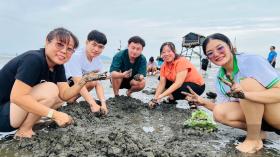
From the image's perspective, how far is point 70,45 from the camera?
12.1 feet

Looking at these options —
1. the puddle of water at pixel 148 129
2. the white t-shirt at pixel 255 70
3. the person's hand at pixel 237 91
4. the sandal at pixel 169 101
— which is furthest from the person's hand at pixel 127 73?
the person's hand at pixel 237 91

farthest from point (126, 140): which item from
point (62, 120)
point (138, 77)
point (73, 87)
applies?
point (138, 77)

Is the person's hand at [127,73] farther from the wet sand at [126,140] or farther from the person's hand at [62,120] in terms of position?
the person's hand at [62,120]

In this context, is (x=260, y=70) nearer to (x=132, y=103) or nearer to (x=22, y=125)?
(x=22, y=125)

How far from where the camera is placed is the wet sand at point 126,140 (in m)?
3.40

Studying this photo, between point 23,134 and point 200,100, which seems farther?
point 200,100

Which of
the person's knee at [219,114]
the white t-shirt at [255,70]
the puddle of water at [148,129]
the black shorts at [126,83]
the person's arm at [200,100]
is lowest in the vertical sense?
the puddle of water at [148,129]

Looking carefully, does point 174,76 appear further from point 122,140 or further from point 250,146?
point 122,140

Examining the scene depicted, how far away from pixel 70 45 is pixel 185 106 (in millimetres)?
3691

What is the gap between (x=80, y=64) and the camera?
19.2 feet

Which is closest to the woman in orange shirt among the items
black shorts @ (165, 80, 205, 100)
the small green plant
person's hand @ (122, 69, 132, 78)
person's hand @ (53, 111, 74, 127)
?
black shorts @ (165, 80, 205, 100)

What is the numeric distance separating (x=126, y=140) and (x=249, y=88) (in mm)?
1359

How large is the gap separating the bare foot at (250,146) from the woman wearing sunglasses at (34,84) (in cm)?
183

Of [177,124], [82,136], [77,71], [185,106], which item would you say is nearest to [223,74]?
[177,124]
